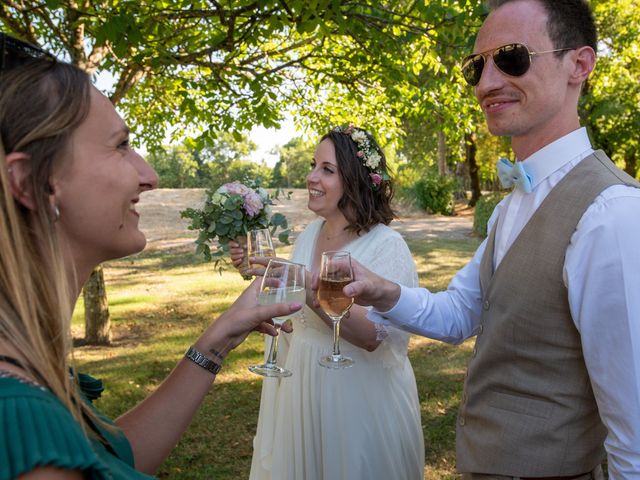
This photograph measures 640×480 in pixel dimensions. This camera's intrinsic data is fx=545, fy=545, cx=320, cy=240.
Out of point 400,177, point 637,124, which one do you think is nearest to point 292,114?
point 637,124

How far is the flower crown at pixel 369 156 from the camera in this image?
376 centimetres

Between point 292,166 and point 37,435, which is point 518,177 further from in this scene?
point 292,166

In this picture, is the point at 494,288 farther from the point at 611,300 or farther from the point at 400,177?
the point at 400,177

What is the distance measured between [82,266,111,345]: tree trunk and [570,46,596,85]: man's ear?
6679 mm

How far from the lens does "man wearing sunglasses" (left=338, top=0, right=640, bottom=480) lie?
1711 mm

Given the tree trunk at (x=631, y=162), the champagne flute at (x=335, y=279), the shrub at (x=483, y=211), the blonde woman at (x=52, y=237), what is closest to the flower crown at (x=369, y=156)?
the champagne flute at (x=335, y=279)

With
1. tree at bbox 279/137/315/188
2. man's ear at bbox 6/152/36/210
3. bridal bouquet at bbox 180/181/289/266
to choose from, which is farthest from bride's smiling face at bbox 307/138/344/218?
tree at bbox 279/137/315/188

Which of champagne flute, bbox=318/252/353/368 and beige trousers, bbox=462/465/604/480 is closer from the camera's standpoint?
beige trousers, bbox=462/465/604/480

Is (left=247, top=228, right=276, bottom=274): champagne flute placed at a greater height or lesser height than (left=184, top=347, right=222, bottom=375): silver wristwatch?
greater

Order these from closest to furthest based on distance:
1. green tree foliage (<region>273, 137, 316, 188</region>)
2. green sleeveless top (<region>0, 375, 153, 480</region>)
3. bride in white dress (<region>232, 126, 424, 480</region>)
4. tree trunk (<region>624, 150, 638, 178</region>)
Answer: green sleeveless top (<region>0, 375, 153, 480</region>)
bride in white dress (<region>232, 126, 424, 480</region>)
tree trunk (<region>624, 150, 638, 178</region>)
green tree foliage (<region>273, 137, 316, 188</region>)

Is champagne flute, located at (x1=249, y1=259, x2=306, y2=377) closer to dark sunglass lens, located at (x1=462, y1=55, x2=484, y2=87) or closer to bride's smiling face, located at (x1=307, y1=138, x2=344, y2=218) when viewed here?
dark sunglass lens, located at (x1=462, y1=55, x2=484, y2=87)

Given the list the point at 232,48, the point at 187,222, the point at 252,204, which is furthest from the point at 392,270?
the point at 187,222

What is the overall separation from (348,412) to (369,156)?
5.58 ft

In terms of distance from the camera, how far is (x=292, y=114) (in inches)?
358
